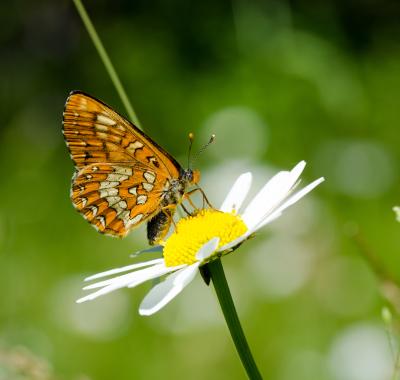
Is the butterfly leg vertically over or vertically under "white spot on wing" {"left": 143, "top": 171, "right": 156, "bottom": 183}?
under

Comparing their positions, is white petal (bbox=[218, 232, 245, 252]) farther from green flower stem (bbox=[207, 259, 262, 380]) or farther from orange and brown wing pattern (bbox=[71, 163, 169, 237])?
orange and brown wing pattern (bbox=[71, 163, 169, 237])

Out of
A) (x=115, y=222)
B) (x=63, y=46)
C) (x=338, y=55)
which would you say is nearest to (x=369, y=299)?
(x=115, y=222)

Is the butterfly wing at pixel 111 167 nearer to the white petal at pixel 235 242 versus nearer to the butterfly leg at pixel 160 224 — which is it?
the butterfly leg at pixel 160 224

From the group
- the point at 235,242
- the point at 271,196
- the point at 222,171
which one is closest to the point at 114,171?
the point at 271,196

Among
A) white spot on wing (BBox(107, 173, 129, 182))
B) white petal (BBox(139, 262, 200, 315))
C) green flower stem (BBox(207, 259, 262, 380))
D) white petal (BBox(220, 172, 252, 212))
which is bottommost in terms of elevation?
green flower stem (BBox(207, 259, 262, 380))

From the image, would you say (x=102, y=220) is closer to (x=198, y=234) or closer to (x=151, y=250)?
(x=151, y=250)

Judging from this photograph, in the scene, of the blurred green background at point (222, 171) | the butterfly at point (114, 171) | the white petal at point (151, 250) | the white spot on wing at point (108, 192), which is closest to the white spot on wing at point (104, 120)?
the butterfly at point (114, 171)

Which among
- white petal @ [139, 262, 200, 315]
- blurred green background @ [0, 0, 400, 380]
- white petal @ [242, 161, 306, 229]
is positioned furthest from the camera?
blurred green background @ [0, 0, 400, 380]

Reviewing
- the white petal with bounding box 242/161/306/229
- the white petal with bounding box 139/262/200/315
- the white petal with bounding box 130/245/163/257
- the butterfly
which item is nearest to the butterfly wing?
the butterfly
